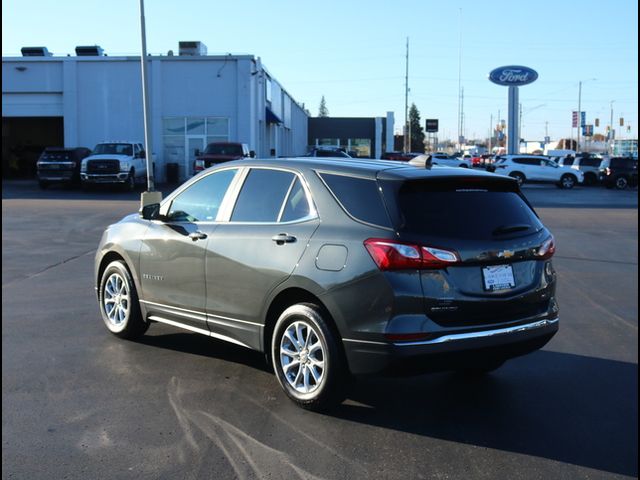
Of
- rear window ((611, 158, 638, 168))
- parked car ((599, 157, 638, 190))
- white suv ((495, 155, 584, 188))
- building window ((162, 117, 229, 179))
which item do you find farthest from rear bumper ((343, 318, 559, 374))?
rear window ((611, 158, 638, 168))

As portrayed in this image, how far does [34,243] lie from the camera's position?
1394cm

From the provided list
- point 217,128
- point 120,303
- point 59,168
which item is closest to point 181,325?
point 120,303

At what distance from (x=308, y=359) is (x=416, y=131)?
5084 inches

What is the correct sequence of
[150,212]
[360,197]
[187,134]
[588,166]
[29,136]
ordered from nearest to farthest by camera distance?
1. [360,197]
2. [150,212]
3. [187,134]
4. [588,166]
5. [29,136]

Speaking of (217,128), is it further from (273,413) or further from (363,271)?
(363,271)

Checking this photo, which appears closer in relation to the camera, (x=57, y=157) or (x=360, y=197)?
(x=360, y=197)

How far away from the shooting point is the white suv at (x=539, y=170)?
39.9m

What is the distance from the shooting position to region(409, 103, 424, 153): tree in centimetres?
12658

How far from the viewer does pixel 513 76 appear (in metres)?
49.8

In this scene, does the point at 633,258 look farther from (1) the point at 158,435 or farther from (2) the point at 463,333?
(1) the point at 158,435

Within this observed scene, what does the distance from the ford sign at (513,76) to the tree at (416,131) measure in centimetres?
7305

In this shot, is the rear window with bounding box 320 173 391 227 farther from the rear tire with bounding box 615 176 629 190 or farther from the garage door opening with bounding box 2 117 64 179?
the garage door opening with bounding box 2 117 64 179

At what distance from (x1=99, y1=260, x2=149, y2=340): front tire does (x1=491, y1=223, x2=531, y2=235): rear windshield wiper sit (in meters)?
3.45

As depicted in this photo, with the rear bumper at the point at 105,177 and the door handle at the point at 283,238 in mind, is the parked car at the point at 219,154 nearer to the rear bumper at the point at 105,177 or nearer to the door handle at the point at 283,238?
the rear bumper at the point at 105,177
